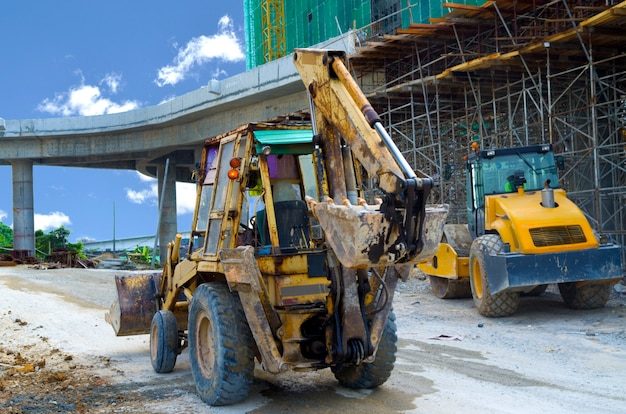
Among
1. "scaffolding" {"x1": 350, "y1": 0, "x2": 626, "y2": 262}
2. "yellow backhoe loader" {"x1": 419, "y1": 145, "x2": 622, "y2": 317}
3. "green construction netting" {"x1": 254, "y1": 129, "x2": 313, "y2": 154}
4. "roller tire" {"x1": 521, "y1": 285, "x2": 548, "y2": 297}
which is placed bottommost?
"roller tire" {"x1": 521, "y1": 285, "x2": 548, "y2": 297}

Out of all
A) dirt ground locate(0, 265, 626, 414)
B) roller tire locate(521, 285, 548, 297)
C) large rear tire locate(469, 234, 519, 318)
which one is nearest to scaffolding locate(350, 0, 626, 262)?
large rear tire locate(469, 234, 519, 318)

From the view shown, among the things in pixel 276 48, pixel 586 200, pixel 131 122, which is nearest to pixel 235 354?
pixel 586 200

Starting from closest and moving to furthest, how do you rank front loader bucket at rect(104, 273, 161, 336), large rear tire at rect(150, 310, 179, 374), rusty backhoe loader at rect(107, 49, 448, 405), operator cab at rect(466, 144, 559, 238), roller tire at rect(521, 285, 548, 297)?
rusty backhoe loader at rect(107, 49, 448, 405), large rear tire at rect(150, 310, 179, 374), front loader bucket at rect(104, 273, 161, 336), operator cab at rect(466, 144, 559, 238), roller tire at rect(521, 285, 548, 297)

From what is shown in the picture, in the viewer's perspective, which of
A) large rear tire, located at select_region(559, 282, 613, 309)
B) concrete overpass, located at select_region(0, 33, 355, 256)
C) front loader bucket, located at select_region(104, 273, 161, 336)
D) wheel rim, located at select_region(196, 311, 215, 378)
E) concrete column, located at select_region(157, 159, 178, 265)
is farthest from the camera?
concrete column, located at select_region(157, 159, 178, 265)

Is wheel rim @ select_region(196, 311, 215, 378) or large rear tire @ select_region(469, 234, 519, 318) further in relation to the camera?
large rear tire @ select_region(469, 234, 519, 318)

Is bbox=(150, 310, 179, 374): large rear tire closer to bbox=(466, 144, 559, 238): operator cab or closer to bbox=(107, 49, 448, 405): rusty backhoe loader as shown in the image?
bbox=(107, 49, 448, 405): rusty backhoe loader

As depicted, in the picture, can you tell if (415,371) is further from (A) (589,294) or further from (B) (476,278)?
(A) (589,294)

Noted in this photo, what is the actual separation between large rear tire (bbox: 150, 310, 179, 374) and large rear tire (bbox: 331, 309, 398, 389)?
2218 mm

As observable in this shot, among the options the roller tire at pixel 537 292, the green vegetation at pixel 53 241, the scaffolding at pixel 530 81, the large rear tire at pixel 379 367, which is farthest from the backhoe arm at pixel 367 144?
the green vegetation at pixel 53 241

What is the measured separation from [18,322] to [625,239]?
16.2 m

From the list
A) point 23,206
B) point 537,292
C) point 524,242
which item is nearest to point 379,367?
point 524,242

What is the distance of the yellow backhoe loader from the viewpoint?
11375 mm

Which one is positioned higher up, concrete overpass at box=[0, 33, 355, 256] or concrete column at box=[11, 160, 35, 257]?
concrete overpass at box=[0, 33, 355, 256]

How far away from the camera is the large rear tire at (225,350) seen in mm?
6191
